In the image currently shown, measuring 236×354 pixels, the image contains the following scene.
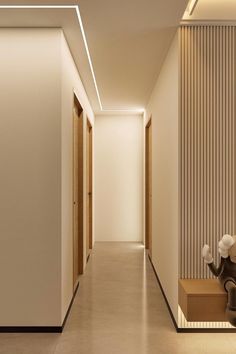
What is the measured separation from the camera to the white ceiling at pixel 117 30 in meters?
2.95

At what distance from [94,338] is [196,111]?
2.16 m

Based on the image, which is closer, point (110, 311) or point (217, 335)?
point (217, 335)

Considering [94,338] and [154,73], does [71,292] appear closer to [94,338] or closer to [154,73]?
[94,338]

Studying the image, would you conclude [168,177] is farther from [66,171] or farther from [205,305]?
[205,305]

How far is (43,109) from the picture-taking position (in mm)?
3344

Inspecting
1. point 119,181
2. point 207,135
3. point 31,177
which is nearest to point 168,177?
point 207,135

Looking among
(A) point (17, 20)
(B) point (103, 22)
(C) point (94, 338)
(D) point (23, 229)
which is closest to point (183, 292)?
(C) point (94, 338)

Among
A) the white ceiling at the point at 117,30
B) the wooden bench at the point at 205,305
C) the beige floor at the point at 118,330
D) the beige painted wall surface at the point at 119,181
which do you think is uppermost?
the white ceiling at the point at 117,30

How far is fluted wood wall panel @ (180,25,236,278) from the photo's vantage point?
3.33 meters

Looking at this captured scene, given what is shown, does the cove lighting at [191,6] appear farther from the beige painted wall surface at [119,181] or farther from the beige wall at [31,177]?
the beige painted wall surface at [119,181]

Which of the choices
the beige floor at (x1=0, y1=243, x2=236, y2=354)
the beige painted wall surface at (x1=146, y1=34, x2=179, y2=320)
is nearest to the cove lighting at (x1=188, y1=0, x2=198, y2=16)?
the beige painted wall surface at (x1=146, y1=34, x2=179, y2=320)

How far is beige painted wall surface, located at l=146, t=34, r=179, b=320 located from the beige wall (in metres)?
1.06

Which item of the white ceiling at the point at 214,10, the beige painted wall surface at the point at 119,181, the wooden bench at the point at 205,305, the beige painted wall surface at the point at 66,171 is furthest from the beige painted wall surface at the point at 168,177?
the beige painted wall surface at the point at 119,181

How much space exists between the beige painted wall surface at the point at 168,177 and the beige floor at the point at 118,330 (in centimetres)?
23
